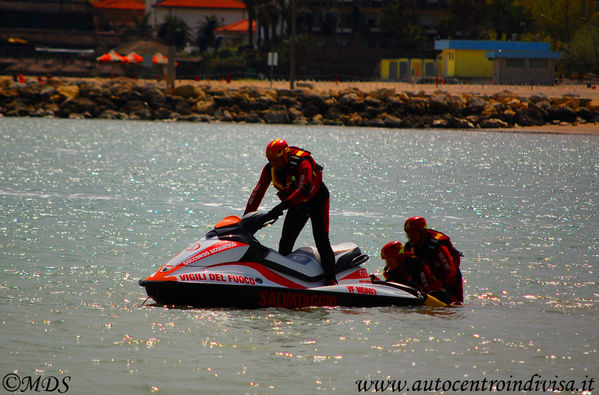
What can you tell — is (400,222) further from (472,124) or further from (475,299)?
(472,124)

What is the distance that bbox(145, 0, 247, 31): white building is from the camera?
13350cm

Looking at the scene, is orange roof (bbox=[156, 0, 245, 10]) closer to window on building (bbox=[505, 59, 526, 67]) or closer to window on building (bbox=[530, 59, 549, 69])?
window on building (bbox=[505, 59, 526, 67])

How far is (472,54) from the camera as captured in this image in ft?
277

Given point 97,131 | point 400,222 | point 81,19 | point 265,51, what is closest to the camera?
point 400,222

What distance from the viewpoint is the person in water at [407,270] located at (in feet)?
35.3

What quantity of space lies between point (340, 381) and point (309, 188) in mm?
2709

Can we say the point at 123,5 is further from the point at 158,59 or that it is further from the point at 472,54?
the point at 472,54

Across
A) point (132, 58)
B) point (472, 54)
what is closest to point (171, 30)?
point (132, 58)

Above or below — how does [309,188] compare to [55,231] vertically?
above

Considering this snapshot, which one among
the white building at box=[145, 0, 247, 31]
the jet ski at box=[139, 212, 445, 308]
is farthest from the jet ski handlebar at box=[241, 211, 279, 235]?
the white building at box=[145, 0, 247, 31]

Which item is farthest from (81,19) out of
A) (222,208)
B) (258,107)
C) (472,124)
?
(222,208)

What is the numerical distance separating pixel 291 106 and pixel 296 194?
5260cm

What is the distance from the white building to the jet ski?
12579 cm

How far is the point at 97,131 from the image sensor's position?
186 ft
